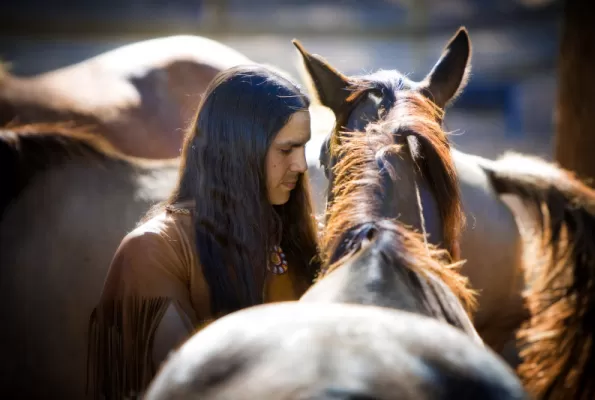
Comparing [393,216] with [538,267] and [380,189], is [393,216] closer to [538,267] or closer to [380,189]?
[380,189]

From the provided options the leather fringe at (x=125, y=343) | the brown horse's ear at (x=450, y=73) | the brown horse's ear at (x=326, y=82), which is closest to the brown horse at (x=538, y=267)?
the brown horse's ear at (x=450, y=73)

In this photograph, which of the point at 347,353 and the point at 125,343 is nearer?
the point at 347,353

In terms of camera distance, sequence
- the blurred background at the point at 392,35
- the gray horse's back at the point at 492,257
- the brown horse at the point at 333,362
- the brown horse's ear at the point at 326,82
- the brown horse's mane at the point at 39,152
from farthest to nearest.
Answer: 1. the blurred background at the point at 392,35
2. the gray horse's back at the point at 492,257
3. the brown horse's mane at the point at 39,152
4. the brown horse's ear at the point at 326,82
5. the brown horse at the point at 333,362

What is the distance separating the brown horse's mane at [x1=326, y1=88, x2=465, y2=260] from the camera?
4.08 ft

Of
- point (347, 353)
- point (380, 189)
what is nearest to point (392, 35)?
point (380, 189)

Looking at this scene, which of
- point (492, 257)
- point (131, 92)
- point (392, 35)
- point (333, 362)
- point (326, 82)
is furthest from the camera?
point (392, 35)

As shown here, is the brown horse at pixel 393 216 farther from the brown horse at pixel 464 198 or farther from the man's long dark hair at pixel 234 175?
the man's long dark hair at pixel 234 175

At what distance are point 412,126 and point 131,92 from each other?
137 cm

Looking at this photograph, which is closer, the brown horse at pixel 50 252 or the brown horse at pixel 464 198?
the brown horse at pixel 464 198

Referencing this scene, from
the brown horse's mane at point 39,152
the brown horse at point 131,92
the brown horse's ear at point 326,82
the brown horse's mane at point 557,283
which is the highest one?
the brown horse's ear at point 326,82

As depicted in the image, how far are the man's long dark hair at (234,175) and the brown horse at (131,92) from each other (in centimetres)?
84

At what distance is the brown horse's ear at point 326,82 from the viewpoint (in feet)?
4.85

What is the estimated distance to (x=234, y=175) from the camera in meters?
1.32

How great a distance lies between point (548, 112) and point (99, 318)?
15.6 ft
